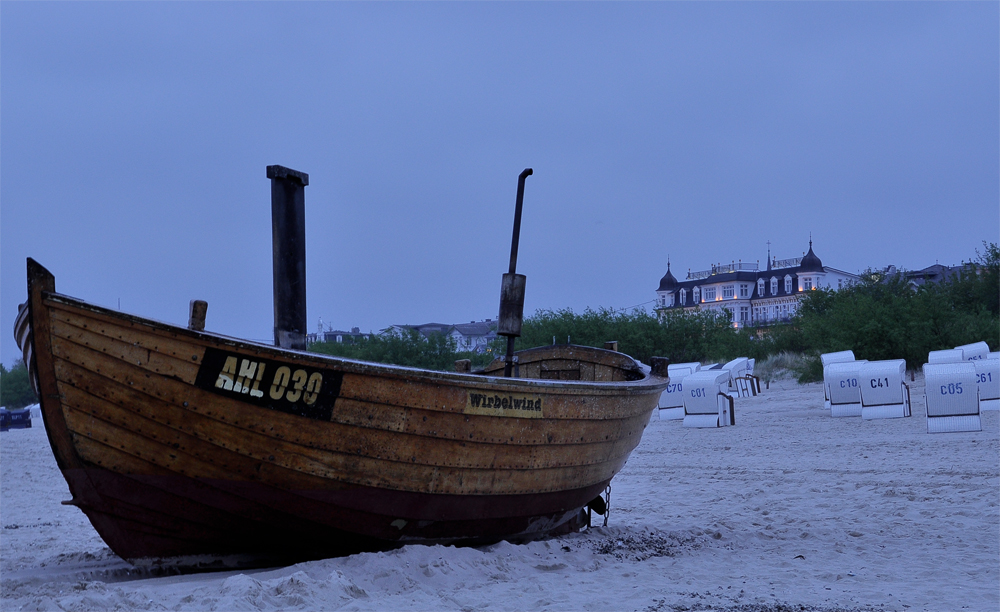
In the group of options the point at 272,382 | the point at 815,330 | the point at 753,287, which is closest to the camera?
the point at 272,382

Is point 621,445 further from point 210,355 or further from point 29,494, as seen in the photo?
point 29,494

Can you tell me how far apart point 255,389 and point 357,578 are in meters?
1.25

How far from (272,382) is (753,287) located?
98.3 metres

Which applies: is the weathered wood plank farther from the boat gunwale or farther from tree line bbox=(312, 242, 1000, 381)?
tree line bbox=(312, 242, 1000, 381)

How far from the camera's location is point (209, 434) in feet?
14.2

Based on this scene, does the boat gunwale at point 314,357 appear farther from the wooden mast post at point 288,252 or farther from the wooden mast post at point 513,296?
the wooden mast post at point 288,252

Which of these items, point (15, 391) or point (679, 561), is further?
point (15, 391)

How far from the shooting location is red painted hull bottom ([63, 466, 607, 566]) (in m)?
4.46

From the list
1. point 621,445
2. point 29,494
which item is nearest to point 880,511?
point 621,445

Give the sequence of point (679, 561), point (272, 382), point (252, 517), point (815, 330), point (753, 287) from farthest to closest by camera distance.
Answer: point (753, 287)
point (815, 330)
point (679, 561)
point (252, 517)
point (272, 382)

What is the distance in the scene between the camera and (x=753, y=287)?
3826 inches

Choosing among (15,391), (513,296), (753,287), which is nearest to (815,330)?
(513,296)

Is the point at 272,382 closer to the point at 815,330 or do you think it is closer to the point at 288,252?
the point at 288,252

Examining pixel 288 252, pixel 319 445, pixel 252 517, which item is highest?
pixel 288 252
